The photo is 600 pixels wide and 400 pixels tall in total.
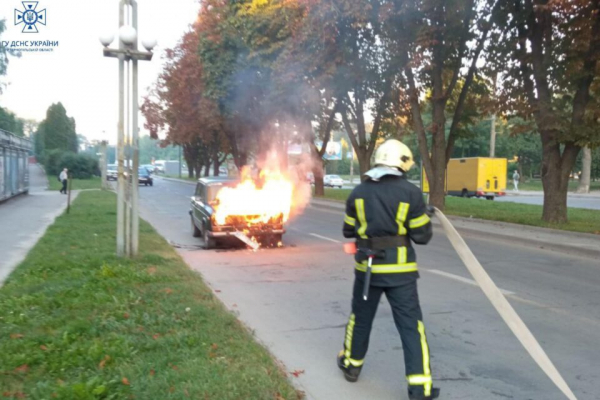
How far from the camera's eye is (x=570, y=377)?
4578 mm

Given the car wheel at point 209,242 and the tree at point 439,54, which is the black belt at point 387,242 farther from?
the tree at point 439,54

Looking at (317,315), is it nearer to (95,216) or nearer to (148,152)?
(95,216)

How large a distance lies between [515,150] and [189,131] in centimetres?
3318

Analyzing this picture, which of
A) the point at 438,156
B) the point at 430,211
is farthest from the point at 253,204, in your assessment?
the point at 438,156

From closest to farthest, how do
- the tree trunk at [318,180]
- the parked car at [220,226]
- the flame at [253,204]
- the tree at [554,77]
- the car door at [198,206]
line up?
the parked car at [220,226]
the flame at [253,204]
the car door at [198,206]
the tree at [554,77]
the tree trunk at [318,180]

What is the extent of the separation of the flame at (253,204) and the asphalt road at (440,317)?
67cm

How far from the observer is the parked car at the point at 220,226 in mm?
11508

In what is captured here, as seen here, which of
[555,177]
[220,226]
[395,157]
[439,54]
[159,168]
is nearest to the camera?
[395,157]

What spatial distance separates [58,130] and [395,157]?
258ft

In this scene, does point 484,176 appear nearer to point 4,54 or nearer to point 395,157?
point 4,54

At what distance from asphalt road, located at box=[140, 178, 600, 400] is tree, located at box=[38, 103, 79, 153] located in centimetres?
6873

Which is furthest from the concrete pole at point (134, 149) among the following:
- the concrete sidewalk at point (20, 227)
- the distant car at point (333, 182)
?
the distant car at point (333, 182)

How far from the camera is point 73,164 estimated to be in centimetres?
5488

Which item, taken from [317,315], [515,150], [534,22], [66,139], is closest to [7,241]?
[317,315]
